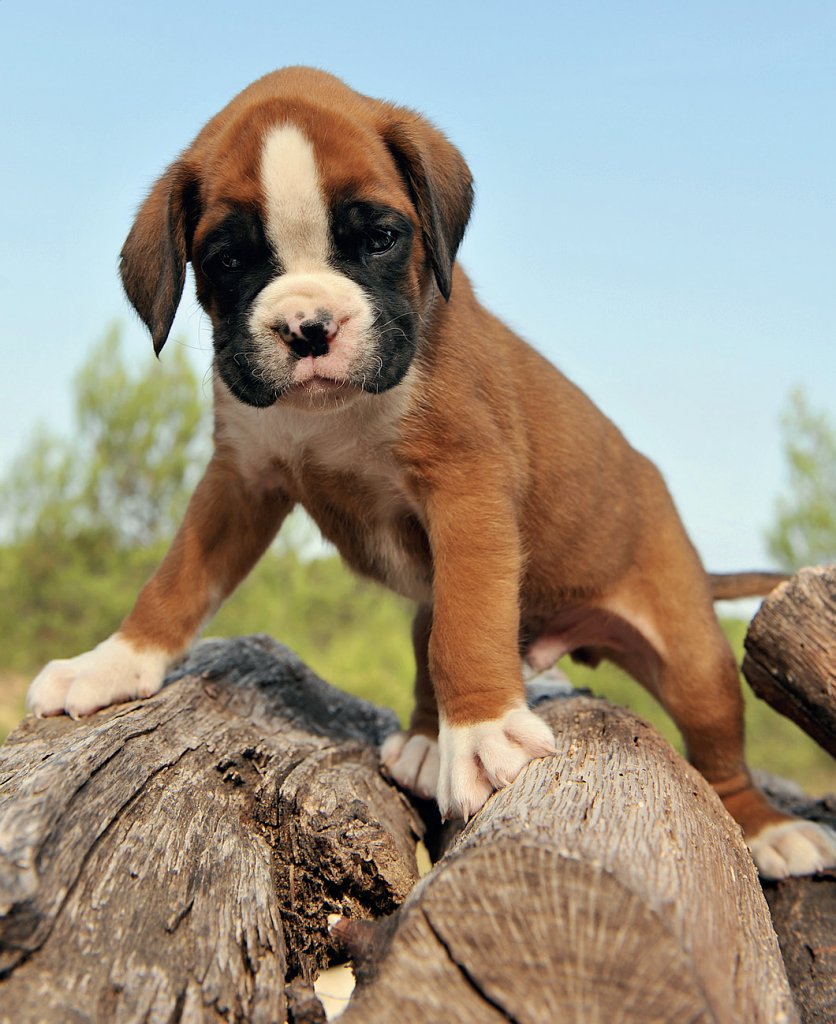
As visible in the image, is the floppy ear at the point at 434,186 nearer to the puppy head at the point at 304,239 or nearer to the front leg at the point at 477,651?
the puppy head at the point at 304,239

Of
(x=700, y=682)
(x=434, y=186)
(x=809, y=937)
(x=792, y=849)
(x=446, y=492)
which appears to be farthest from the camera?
(x=700, y=682)

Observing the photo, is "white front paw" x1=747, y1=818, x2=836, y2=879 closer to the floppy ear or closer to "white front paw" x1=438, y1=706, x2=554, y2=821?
"white front paw" x1=438, y1=706, x2=554, y2=821

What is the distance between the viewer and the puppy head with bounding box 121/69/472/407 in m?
3.34

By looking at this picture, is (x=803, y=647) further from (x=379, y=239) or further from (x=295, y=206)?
(x=295, y=206)

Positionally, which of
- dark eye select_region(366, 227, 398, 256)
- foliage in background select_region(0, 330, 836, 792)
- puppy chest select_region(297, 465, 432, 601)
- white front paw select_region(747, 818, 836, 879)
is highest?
dark eye select_region(366, 227, 398, 256)

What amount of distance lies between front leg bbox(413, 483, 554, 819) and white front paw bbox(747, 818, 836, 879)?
5.54 feet

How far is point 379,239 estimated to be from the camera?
3.48 metres

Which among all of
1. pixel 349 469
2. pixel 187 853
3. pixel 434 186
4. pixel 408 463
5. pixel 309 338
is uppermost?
pixel 434 186

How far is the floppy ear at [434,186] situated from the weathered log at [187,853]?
193cm

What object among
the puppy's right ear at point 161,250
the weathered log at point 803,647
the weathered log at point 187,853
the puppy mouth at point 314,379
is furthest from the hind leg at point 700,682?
the puppy's right ear at point 161,250

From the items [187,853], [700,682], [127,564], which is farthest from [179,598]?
[127,564]

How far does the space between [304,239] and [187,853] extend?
196 cm

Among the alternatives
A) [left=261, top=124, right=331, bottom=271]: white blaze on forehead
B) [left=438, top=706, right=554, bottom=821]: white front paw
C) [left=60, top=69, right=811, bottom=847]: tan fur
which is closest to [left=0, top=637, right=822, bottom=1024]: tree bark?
[left=438, top=706, right=554, bottom=821]: white front paw

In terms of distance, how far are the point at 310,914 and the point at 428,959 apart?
1.51 metres
